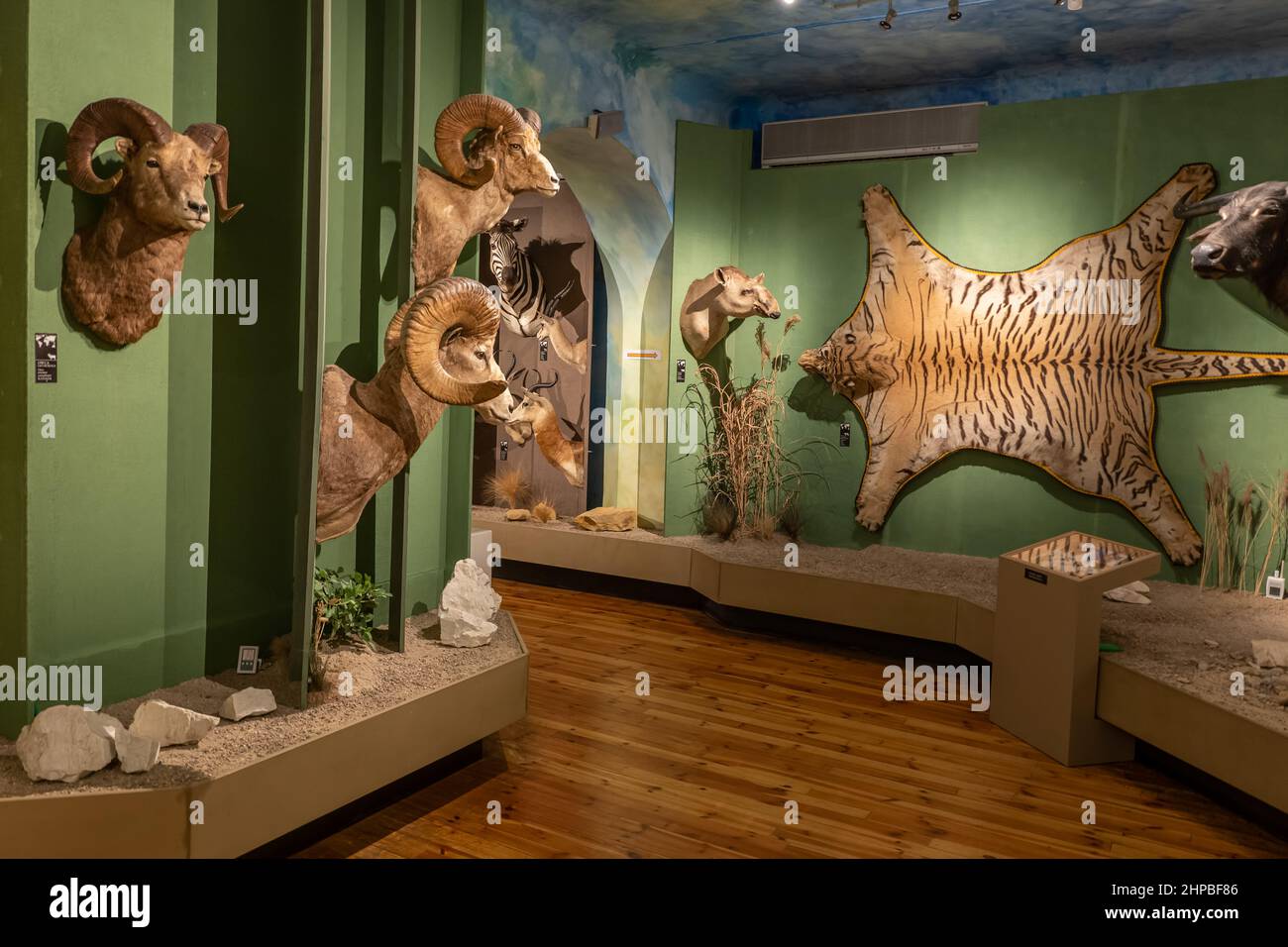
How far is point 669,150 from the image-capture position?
25.8ft

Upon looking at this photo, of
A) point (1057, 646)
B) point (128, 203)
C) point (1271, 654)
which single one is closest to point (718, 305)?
point (1057, 646)

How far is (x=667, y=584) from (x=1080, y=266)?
3.48m

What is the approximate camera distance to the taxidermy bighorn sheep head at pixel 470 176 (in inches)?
175

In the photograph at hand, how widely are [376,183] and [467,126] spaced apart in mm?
465

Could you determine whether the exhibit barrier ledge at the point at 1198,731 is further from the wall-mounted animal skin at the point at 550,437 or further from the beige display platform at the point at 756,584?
the wall-mounted animal skin at the point at 550,437

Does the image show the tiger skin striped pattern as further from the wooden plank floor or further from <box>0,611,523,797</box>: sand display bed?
<box>0,611,523,797</box>: sand display bed

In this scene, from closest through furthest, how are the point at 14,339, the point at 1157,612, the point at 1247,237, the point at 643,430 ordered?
the point at 14,339, the point at 1157,612, the point at 1247,237, the point at 643,430

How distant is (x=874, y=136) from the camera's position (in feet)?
24.1

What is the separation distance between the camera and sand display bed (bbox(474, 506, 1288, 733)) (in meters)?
4.23

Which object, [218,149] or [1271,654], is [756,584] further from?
[218,149]

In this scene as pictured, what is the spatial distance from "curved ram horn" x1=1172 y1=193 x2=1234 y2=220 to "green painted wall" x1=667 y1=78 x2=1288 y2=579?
1.22 feet

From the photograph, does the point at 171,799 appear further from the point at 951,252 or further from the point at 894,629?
the point at 951,252

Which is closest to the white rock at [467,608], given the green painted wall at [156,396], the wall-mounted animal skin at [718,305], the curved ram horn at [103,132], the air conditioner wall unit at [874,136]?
the green painted wall at [156,396]

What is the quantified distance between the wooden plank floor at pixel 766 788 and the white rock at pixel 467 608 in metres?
0.55
